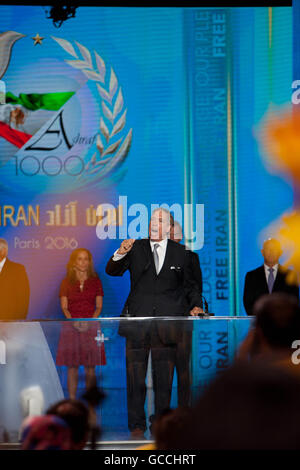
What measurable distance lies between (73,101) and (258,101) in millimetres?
1691

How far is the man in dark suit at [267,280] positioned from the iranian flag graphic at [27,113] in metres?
2.63

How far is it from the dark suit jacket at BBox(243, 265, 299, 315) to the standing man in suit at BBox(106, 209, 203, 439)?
918 millimetres

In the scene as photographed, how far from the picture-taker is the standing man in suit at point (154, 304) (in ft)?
10.8

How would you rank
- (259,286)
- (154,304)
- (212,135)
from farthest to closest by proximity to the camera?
(212,135), (259,286), (154,304)

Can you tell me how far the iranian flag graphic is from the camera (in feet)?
21.2

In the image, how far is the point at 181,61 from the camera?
6352 mm

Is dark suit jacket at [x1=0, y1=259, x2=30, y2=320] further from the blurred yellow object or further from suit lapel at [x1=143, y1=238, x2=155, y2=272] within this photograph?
the blurred yellow object

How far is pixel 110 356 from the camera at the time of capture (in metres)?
3.25

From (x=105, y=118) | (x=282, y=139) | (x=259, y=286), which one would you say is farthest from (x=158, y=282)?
(x=282, y=139)

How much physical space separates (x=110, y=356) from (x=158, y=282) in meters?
0.61

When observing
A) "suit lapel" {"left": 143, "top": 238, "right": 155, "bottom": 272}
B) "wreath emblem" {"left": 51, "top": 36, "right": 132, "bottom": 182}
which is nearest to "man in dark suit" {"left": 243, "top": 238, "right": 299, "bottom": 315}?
"suit lapel" {"left": 143, "top": 238, "right": 155, "bottom": 272}

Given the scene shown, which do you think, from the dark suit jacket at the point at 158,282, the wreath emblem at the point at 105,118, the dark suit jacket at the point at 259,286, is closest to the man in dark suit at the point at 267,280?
the dark suit jacket at the point at 259,286

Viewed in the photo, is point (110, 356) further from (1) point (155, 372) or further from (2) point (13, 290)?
(2) point (13, 290)
